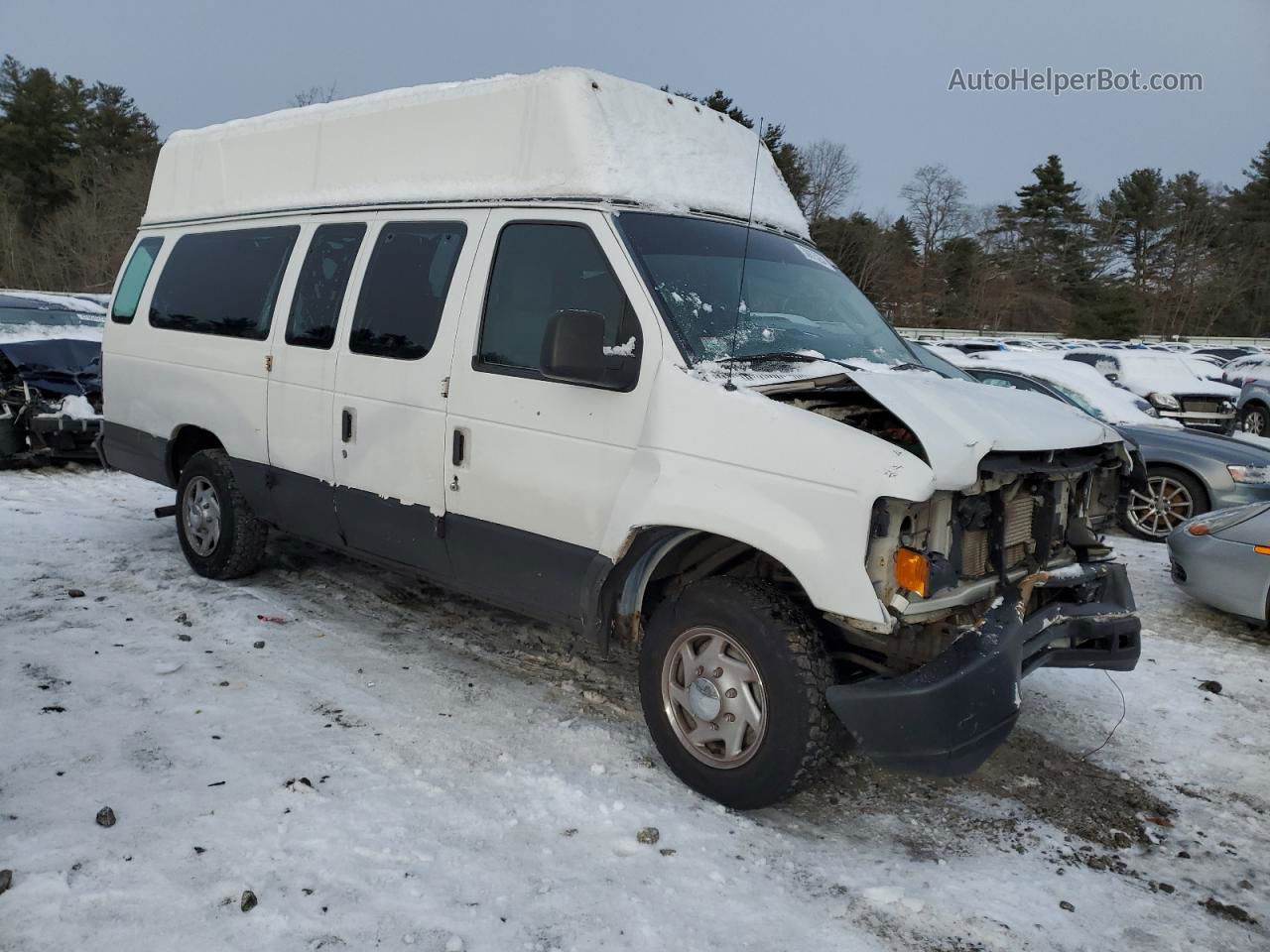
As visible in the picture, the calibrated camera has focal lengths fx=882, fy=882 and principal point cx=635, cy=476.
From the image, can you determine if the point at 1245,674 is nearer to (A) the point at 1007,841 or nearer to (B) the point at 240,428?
(A) the point at 1007,841

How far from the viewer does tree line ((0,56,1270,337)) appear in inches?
1716

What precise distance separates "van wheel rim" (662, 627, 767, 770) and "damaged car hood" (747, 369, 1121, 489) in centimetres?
103

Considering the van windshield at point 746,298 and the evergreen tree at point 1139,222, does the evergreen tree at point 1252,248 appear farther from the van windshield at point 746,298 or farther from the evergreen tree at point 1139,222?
the van windshield at point 746,298

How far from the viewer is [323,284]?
4.94m

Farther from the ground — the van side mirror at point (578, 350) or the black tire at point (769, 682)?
the van side mirror at point (578, 350)

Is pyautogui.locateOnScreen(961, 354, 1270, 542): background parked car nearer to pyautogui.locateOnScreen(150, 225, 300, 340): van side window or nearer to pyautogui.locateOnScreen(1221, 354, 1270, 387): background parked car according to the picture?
pyautogui.locateOnScreen(150, 225, 300, 340): van side window

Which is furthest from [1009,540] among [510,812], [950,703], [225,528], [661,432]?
[225,528]

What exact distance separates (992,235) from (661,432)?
206 ft

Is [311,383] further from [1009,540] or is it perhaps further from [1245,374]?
[1245,374]

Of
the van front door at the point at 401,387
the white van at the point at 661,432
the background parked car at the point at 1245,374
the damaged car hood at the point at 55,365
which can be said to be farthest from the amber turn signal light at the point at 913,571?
the background parked car at the point at 1245,374

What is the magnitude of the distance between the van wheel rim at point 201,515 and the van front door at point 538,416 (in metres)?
2.36

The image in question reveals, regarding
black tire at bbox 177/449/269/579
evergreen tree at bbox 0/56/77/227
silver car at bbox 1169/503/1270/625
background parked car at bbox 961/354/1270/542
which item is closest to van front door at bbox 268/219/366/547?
black tire at bbox 177/449/269/579

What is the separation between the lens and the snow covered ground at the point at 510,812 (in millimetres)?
2758

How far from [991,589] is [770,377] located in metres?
1.14
